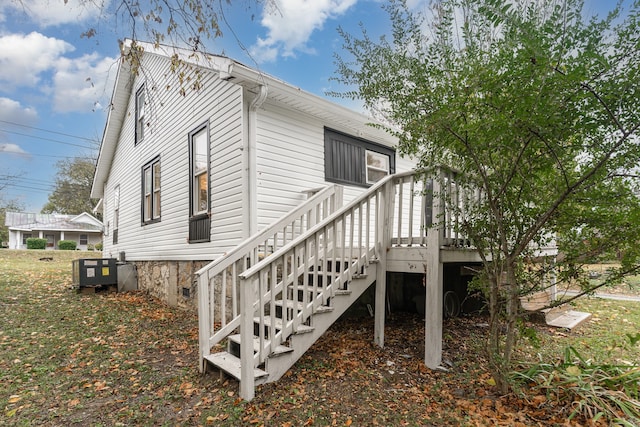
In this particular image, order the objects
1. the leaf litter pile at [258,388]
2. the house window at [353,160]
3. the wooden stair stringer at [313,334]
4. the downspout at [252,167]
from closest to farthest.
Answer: the leaf litter pile at [258,388] < the wooden stair stringer at [313,334] < the downspout at [252,167] < the house window at [353,160]

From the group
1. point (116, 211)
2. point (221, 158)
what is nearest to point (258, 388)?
point (221, 158)

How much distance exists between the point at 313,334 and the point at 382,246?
4.46ft

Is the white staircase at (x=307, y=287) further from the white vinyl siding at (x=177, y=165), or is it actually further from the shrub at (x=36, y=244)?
the shrub at (x=36, y=244)

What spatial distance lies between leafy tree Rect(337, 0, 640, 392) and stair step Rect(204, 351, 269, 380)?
6.89 ft

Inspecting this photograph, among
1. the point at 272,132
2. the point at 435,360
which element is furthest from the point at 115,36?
the point at 435,360

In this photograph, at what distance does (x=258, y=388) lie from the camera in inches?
125

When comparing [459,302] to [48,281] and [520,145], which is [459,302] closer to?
[520,145]

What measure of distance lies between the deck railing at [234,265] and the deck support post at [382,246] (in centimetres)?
105

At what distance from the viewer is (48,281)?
10.2 metres

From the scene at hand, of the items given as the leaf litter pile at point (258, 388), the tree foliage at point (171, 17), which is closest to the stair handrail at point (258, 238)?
the leaf litter pile at point (258, 388)

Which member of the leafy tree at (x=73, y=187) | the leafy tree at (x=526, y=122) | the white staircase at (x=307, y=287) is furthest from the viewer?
the leafy tree at (x=73, y=187)

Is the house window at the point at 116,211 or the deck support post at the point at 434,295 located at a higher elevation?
the house window at the point at 116,211

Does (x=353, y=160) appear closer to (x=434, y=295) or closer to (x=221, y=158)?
(x=221, y=158)

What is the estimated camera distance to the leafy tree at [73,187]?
2941cm
